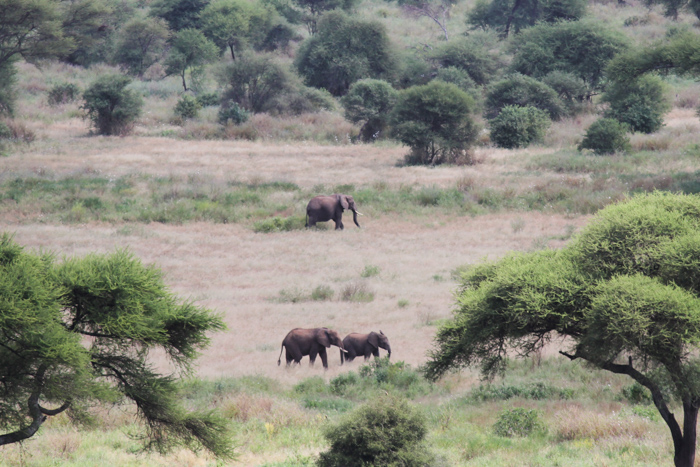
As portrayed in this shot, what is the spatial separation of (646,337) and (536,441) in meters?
2.77

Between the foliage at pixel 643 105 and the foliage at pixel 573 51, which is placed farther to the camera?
the foliage at pixel 573 51

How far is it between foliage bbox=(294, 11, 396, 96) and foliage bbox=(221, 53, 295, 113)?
19.3 feet

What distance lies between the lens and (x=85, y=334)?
6785 millimetres

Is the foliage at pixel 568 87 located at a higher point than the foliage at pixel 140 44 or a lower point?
lower

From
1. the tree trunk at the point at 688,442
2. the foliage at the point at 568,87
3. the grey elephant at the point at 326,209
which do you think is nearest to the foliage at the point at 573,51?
the foliage at the point at 568,87

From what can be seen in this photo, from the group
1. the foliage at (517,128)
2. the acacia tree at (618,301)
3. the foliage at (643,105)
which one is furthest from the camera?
the foliage at (643,105)

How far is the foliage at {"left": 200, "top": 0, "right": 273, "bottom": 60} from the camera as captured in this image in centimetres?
5481

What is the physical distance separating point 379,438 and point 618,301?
2.66m

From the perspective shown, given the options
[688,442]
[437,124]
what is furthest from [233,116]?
[688,442]

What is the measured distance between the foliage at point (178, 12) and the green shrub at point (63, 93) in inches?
599

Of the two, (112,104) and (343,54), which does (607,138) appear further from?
(112,104)

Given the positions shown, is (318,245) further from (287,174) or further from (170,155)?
(170,155)

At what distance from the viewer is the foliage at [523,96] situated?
129 feet

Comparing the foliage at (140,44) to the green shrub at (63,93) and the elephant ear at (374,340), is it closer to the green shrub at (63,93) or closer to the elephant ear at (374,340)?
the green shrub at (63,93)
